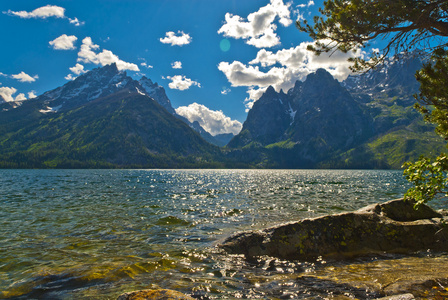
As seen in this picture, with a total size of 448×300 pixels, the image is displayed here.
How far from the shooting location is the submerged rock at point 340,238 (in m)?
12.6

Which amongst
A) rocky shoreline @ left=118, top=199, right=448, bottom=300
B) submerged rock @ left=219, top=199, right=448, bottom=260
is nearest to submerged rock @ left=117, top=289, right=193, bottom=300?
rocky shoreline @ left=118, top=199, right=448, bottom=300

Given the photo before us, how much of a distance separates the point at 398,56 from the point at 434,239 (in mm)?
10468


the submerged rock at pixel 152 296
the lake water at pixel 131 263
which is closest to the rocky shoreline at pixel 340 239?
the lake water at pixel 131 263

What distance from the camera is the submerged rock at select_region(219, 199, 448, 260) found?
1259 centimetres

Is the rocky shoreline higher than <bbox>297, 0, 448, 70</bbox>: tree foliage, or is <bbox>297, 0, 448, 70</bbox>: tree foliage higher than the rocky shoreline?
<bbox>297, 0, 448, 70</bbox>: tree foliage

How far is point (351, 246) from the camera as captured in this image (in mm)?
12867

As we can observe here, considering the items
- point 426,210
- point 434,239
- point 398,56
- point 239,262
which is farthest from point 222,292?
point 426,210

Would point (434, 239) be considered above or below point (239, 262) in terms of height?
above

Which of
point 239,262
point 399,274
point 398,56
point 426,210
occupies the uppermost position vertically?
point 398,56

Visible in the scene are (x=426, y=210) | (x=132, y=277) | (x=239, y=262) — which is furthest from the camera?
(x=426, y=210)

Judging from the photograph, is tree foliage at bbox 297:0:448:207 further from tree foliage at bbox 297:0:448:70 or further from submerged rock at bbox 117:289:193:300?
submerged rock at bbox 117:289:193:300

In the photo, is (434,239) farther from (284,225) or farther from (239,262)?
(239,262)

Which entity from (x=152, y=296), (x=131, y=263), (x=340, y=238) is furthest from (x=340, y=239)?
(x=131, y=263)

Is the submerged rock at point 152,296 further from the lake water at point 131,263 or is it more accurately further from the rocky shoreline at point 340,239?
the rocky shoreline at point 340,239
